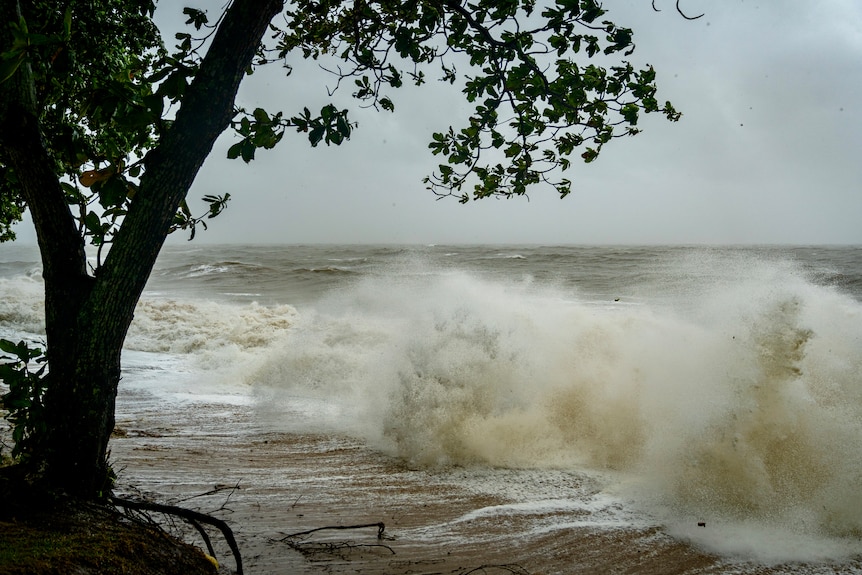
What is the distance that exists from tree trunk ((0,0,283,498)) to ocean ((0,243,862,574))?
1.36 m

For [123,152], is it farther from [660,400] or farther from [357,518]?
[660,400]

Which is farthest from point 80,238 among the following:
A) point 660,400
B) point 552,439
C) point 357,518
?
point 660,400

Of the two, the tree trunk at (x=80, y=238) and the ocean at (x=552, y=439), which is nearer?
the tree trunk at (x=80, y=238)

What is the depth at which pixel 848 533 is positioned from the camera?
4.45m

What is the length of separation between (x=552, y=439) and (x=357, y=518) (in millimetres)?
2688

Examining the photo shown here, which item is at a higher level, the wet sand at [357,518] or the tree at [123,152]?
the tree at [123,152]

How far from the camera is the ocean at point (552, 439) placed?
426 cm

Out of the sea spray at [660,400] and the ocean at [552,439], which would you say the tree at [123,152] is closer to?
the ocean at [552,439]

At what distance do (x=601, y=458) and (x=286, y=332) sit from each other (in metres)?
9.40

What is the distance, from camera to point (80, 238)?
3.01m

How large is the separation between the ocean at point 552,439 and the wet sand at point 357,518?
0.02 metres

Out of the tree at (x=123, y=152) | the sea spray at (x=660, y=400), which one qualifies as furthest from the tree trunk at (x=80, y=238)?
the sea spray at (x=660, y=400)

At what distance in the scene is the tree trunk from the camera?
2.85m

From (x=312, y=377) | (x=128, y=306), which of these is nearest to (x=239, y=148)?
(x=128, y=306)
